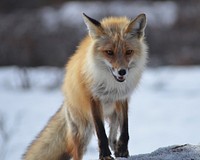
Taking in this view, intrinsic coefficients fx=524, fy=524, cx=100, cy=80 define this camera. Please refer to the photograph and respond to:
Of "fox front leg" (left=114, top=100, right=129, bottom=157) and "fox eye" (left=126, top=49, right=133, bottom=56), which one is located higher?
"fox eye" (left=126, top=49, right=133, bottom=56)

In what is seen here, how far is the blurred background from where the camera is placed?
9562mm

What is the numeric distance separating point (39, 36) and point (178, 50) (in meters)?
3.87

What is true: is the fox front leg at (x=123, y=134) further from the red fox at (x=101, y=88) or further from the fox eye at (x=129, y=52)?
the fox eye at (x=129, y=52)

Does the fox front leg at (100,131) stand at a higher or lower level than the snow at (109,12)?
higher

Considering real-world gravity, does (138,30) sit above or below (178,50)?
above

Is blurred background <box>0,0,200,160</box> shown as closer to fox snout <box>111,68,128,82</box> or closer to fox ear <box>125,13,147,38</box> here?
fox ear <box>125,13,147,38</box>

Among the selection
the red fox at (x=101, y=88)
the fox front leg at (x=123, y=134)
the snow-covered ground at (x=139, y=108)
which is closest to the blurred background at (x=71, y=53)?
the snow-covered ground at (x=139, y=108)

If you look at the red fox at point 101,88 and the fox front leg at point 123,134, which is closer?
the red fox at point 101,88

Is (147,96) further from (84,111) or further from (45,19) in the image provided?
(84,111)

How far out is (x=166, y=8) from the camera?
1712 centimetres

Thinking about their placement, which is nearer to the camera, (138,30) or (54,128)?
(138,30)

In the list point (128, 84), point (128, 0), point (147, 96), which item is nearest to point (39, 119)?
point (147, 96)

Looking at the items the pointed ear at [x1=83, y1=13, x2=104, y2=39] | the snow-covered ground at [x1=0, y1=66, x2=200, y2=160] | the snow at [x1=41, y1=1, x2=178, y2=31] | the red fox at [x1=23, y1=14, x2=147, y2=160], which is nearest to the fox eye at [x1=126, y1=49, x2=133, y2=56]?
the red fox at [x1=23, y1=14, x2=147, y2=160]

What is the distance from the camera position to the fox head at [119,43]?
4180mm
